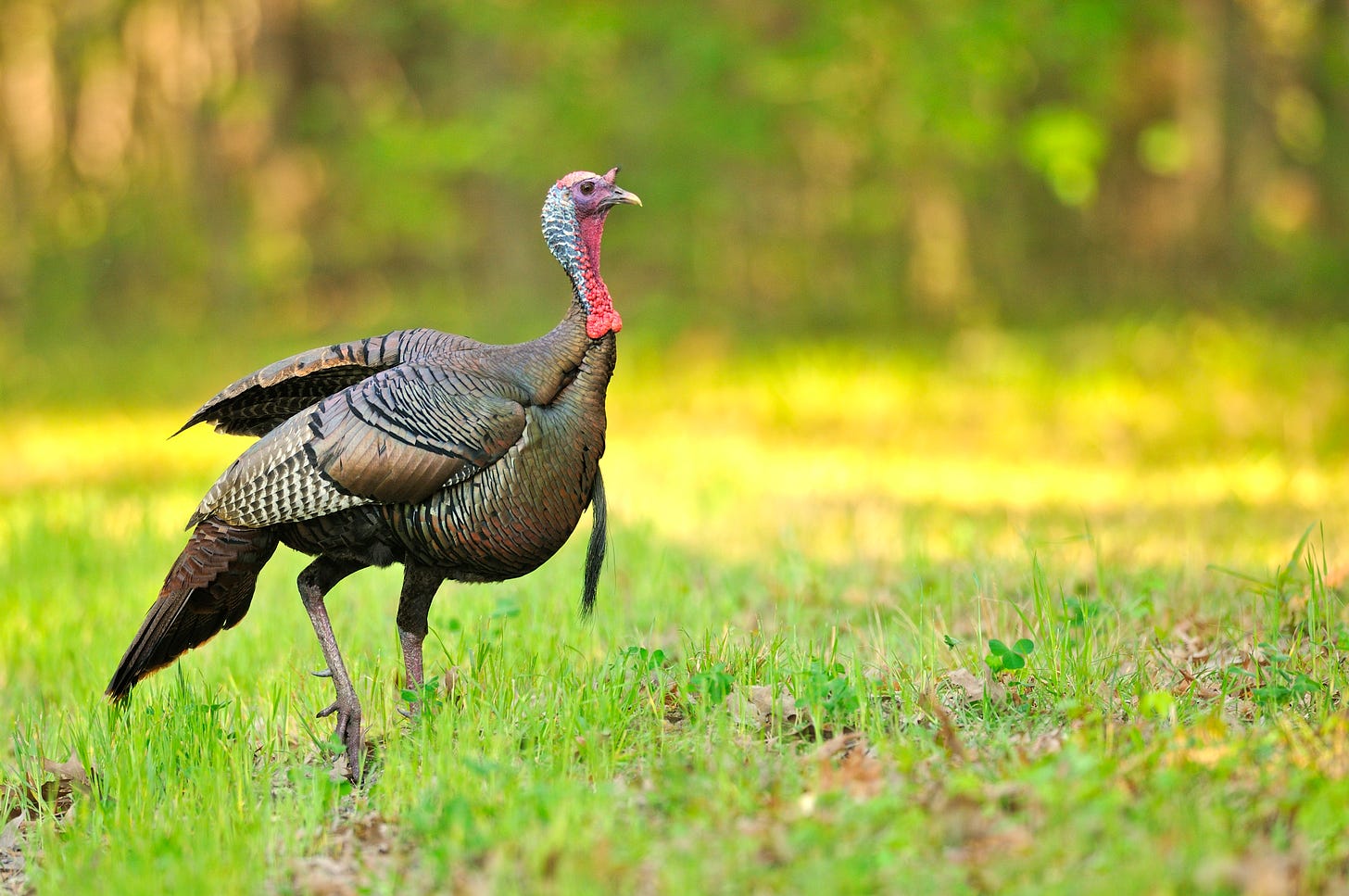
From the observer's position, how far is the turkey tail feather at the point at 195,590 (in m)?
4.41

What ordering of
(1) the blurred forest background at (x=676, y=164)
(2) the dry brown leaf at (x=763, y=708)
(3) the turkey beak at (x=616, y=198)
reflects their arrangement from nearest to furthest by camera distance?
(2) the dry brown leaf at (x=763, y=708) → (3) the turkey beak at (x=616, y=198) → (1) the blurred forest background at (x=676, y=164)

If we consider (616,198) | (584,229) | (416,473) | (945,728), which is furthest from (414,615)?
(945,728)

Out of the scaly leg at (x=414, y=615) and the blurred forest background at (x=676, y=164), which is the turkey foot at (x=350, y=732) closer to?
the scaly leg at (x=414, y=615)

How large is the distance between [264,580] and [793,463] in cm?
411

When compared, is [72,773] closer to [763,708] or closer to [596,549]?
[596,549]

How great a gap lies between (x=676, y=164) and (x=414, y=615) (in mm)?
14011

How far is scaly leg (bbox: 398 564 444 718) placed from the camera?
442 centimetres

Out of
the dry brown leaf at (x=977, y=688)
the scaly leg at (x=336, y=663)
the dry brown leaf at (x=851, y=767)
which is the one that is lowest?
the dry brown leaf at (x=851, y=767)

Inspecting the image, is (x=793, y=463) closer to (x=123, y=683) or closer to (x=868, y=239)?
(x=123, y=683)

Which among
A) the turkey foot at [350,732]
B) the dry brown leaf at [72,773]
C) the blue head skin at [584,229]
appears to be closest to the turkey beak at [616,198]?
the blue head skin at [584,229]

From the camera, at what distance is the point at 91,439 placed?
40.3 ft

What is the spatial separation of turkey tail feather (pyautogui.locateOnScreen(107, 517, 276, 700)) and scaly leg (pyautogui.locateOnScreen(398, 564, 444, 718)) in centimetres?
45

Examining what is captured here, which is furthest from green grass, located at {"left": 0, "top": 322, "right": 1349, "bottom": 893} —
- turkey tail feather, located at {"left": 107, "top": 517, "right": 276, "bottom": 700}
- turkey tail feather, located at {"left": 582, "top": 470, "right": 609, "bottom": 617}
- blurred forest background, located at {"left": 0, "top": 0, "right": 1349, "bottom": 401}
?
blurred forest background, located at {"left": 0, "top": 0, "right": 1349, "bottom": 401}

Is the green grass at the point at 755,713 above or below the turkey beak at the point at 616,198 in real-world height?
below
